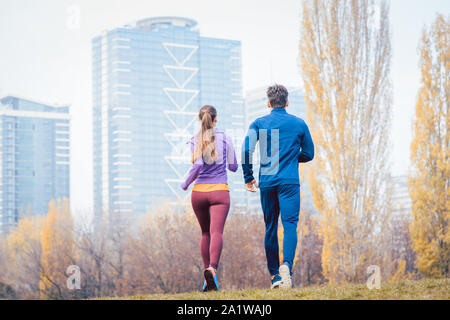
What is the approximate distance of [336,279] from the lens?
1481cm

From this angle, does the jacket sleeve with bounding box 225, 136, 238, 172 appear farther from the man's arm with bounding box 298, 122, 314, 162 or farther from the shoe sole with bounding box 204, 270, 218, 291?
the shoe sole with bounding box 204, 270, 218, 291

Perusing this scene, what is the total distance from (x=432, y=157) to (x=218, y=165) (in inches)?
440

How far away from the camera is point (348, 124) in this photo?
583 inches

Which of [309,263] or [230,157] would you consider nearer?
[230,157]

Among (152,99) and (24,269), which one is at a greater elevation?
(152,99)

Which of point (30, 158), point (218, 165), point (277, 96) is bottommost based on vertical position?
point (218, 165)

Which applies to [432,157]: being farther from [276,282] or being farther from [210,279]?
[210,279]

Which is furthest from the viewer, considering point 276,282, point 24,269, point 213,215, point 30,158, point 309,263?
point 30,158

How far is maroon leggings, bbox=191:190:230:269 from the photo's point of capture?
537 cm

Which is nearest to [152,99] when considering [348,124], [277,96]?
[348,124]

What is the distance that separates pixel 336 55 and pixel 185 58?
111464 mm

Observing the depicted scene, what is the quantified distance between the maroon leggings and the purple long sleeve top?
136 mm
